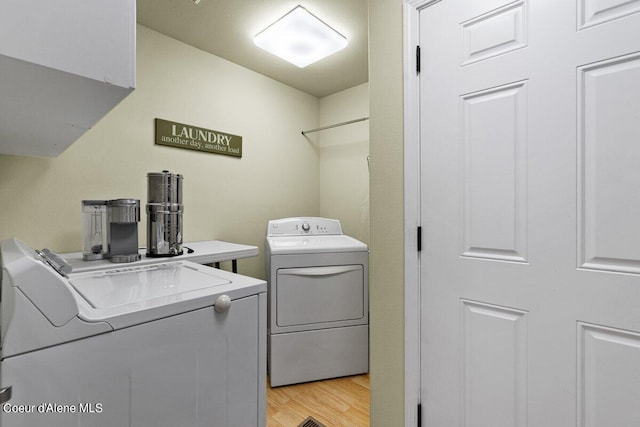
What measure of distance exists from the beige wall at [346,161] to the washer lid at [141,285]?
6.57 feet

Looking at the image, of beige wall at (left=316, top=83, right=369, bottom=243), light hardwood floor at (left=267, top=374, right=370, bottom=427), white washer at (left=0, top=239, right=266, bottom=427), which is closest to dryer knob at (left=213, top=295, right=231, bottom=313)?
white washer at (left=0, top=239, right=266, bottom=427)

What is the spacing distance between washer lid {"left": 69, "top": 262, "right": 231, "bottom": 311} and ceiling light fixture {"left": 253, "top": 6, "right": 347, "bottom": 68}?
5.47 feet

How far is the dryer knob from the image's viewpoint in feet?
2.55

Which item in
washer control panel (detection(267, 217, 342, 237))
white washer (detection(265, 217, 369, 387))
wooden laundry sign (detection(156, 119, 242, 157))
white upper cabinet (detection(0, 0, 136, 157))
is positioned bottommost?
white washer (detection(265, 217, 369, 387))

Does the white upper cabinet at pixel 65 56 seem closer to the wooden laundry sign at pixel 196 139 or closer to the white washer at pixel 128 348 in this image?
the white washer at pixel 128 348

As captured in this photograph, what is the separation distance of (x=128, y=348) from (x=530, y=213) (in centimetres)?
134

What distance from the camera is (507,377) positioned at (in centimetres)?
113

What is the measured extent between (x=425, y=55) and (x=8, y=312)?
1.62m

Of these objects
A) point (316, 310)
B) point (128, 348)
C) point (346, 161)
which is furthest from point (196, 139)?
point (128, 348)

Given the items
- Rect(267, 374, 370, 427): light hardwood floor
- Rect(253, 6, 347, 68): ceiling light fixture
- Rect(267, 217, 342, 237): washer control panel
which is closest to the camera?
Rect(267, 374, 370, 427): light hardwood floor

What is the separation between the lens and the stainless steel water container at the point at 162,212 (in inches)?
57.0

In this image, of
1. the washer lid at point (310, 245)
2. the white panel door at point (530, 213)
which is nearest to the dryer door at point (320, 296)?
the washer lid at point (310, 245)

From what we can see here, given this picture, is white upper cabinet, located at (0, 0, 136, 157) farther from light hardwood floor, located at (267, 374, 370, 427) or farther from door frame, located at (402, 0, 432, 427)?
light hardwood floor, located at (267, 374, 370, 427)

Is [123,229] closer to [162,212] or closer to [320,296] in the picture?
[162,212]
